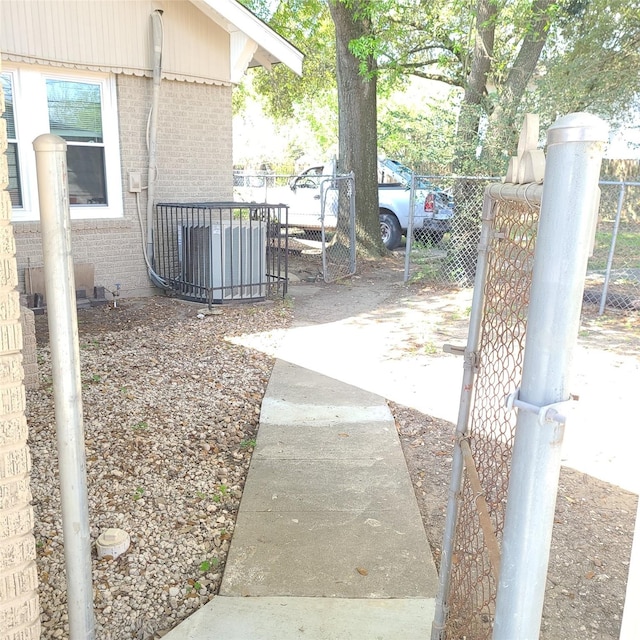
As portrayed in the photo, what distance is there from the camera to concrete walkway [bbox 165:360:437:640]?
263 cm

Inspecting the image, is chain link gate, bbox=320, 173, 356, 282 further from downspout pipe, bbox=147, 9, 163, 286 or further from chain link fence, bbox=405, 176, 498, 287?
downspout pipe, bbox=147, 9, 163, 286

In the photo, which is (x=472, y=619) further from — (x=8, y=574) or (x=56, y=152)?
(x=56, y=152)

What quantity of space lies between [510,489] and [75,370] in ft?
4.08

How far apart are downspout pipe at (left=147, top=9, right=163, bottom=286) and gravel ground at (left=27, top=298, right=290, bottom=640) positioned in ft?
6.94

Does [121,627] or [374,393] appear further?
[374,393]

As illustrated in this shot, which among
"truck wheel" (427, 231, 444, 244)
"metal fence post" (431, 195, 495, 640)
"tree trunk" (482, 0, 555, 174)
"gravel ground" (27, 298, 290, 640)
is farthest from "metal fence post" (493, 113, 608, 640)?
"truck wheel" (427, 231, 444, 244)

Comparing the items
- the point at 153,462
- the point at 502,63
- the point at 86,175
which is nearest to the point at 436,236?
the point at 502,63

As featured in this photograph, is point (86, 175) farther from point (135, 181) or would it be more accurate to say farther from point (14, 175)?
point (14, 175)

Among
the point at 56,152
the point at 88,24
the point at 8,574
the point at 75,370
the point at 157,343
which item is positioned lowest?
the point at 157,343

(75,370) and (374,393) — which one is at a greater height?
(75,370)

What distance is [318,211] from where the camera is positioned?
52.2ft

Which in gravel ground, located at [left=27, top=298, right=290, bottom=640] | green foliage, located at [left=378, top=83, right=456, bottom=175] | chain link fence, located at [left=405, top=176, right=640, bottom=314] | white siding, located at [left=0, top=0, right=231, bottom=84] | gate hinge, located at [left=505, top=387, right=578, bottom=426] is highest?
white siding, located at [left=0, top=0, right=231, bottom=84]

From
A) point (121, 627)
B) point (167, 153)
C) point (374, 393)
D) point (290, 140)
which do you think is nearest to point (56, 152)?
point (121, 627)

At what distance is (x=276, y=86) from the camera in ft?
73.6
